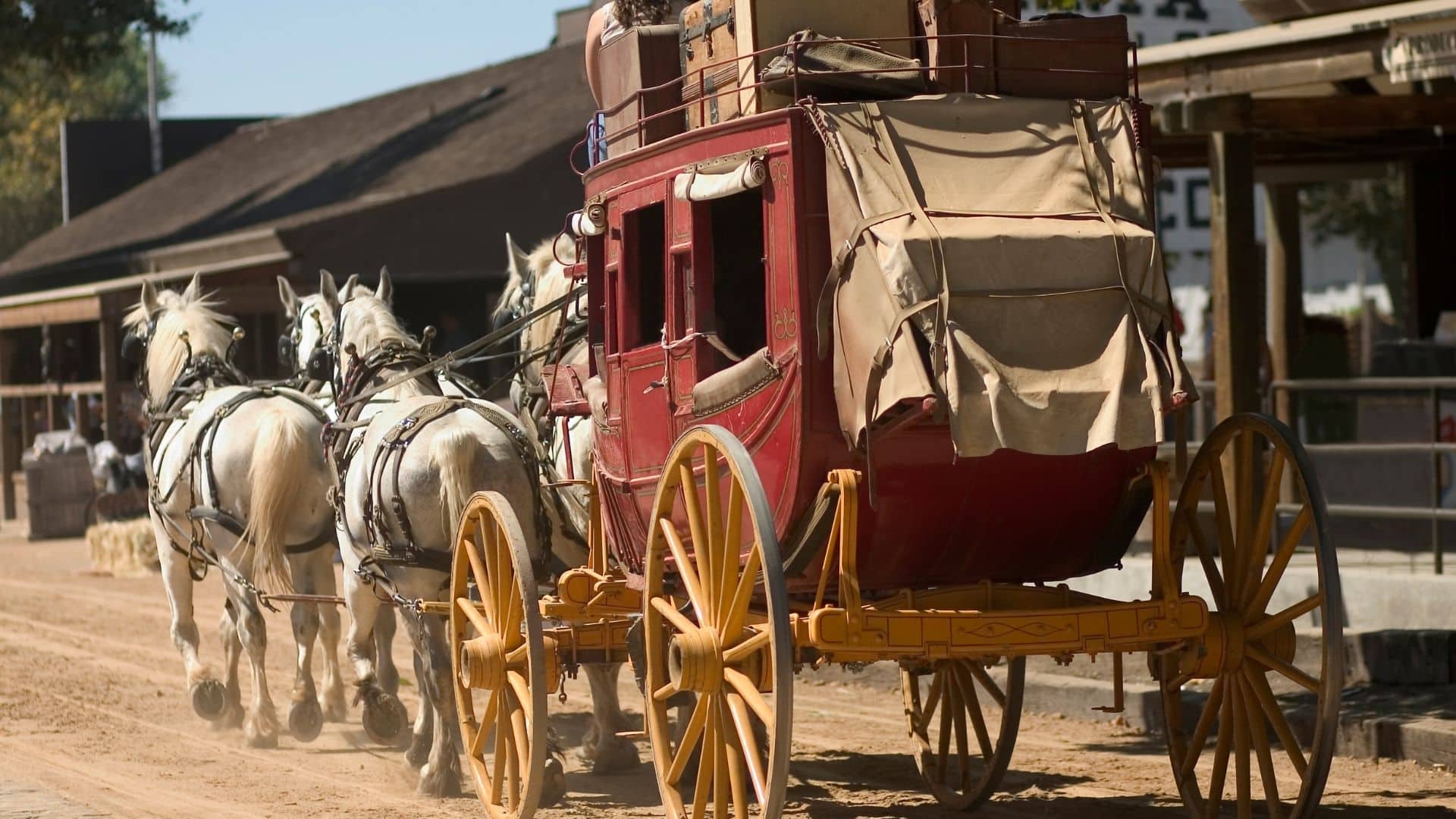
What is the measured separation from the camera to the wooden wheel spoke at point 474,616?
719 centimetres

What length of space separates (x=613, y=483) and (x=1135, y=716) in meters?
3.89

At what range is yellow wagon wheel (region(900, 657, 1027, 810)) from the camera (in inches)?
299

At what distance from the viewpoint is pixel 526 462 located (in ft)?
27.6

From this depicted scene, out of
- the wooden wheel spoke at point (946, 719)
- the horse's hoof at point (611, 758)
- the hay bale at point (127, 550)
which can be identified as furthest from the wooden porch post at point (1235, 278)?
the hay bale at point (127, 550)

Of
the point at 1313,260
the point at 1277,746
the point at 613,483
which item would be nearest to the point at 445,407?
the point at 613,483

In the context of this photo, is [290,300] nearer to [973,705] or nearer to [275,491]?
[275,491]

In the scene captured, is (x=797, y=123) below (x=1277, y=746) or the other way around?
the other way around

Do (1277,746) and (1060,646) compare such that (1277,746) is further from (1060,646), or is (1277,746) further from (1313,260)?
(1313,260)

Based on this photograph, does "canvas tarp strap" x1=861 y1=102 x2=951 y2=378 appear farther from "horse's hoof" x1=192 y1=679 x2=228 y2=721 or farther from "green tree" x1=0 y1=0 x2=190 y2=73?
"green tree" x1=0 y1=0 x2=190 y2=73

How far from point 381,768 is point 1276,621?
463 centimetres

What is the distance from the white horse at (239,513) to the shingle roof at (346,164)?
8.26 meters

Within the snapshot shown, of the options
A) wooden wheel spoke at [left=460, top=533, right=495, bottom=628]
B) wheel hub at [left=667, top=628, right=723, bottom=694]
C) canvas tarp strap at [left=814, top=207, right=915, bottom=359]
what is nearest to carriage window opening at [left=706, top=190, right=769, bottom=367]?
canvas tarp strap at [left=814, top=207, right=915, bottom=359]

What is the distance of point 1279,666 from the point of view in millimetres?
6258

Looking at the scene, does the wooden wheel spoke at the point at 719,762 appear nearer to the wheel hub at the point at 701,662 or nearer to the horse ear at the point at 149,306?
the wheel hub at the point at 701,662
